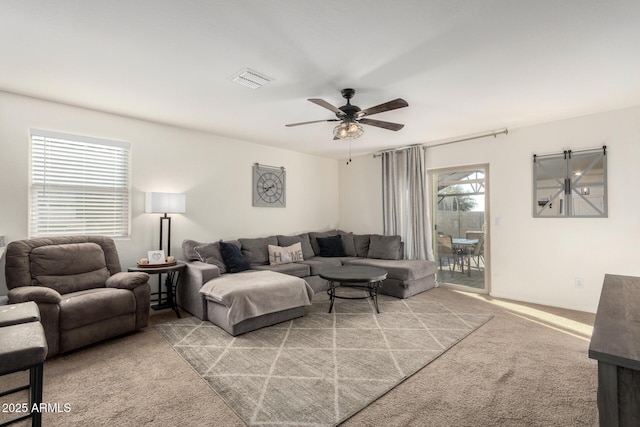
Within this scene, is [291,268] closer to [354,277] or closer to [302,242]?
[302,242]

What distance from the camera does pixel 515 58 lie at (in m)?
2.52

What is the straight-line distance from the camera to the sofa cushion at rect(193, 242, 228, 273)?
13.5ft

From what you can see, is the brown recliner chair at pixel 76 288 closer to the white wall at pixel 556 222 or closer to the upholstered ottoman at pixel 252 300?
the upholstered ottoman at pixel 252 300

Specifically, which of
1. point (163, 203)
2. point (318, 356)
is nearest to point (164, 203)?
point (163, 203)

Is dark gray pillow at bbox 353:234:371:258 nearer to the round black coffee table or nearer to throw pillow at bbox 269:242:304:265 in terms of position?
throw pillow at bbox 269:242:304:265

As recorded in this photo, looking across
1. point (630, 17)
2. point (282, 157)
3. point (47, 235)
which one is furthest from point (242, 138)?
point (630, 17)

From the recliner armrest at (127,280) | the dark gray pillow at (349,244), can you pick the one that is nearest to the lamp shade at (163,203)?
the recliner armrest at (127,280)

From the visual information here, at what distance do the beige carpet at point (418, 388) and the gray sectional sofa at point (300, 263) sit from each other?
0.72 m

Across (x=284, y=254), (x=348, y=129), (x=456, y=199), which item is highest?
(x=348, y=129)

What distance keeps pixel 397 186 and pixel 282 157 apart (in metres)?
2.26

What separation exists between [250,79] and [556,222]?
169 inches

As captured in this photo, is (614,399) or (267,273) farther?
(267,273)

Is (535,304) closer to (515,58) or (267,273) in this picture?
(515,58)

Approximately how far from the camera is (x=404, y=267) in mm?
4543
